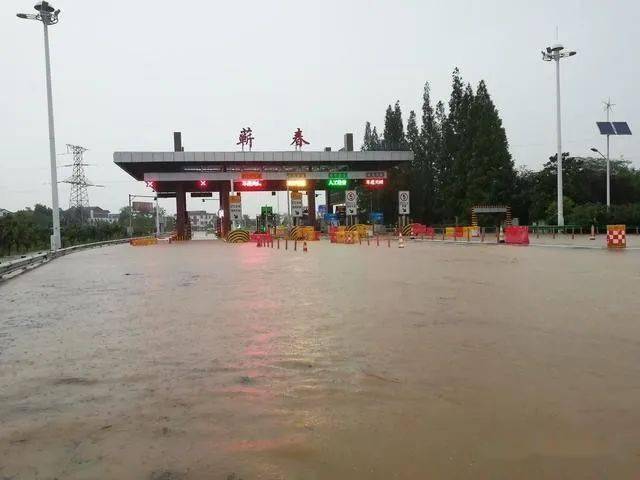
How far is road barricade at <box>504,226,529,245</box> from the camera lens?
3067cm

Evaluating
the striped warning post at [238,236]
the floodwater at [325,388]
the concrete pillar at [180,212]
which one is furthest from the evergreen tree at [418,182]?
the floodwater at [325,388]

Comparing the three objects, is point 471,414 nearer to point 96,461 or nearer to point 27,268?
point 96,461

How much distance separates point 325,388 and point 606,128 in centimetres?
6468

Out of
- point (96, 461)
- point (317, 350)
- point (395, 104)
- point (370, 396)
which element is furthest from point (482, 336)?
point (395, 104)

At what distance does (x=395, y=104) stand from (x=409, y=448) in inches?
2880

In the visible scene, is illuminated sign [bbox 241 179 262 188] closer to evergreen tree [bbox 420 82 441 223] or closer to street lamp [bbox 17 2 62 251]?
street lamp [bbox 17 2 62 251]

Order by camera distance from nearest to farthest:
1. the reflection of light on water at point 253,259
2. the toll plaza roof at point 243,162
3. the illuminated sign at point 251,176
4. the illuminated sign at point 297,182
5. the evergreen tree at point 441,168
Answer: the reflection of light on water at point 253,259 → the toll plaza roof at point 243,162 → the illuminated sign at point 251,176 → the illuminated sign at point 297,182 → the evergreen tree at point 441,168

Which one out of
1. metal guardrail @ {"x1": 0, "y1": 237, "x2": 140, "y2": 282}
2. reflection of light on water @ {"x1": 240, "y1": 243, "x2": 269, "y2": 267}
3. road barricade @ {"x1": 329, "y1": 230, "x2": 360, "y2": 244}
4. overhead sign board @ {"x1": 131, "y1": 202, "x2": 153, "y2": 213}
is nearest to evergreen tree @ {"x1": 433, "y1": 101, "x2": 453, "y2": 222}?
road barricade @ {"x1": 329, "y1": 230, "x2": 360, "y2": 244}

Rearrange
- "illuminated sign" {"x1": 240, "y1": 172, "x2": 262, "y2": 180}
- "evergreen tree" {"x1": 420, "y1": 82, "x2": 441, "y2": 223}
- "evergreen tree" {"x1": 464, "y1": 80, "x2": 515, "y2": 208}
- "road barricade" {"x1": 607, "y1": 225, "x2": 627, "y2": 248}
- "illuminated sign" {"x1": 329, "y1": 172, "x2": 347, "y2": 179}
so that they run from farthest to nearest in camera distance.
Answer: "evergreen tree" {"x1": 420, "y1": 82, "x2": 441, "y2": 223}
"evergreen tree" {"x1": 464, "y1": 80, "x2": 515, "y2": 208}
"illuminated sign" {"x1": 329, "y1": 172, "x2": 347, "y2": 179}
"illuminated sign" {"x1": 240, "y1": 172, "x2": 262, "y2": 180}
"road barricade" {"x1": 607, "y1": 225, "x2": 627, "y2": 248}

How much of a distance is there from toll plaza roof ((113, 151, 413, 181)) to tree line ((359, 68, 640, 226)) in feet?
18.5

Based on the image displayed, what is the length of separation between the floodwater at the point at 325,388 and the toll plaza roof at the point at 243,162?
41.3m

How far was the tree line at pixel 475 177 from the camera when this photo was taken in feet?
186

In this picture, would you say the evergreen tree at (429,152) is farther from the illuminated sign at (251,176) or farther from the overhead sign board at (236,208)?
the overhead sign board at (236,208)

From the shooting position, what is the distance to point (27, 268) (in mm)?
20781
